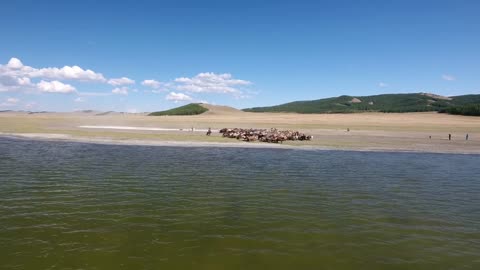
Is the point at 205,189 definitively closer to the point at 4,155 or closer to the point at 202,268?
the point at 202,268

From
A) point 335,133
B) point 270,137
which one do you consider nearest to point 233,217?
point 270,137

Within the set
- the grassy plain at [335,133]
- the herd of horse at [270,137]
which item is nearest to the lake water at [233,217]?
the grassy plain at [335,133]

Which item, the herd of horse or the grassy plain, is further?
the herd of horse

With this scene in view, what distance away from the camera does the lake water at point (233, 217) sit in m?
9.79

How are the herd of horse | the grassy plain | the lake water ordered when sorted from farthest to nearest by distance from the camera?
the herd of horse → the grassy plain → the lake water

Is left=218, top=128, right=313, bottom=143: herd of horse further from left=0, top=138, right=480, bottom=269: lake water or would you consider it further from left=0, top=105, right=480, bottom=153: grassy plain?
left=0, top=138, right=480, bottom=269: lake water

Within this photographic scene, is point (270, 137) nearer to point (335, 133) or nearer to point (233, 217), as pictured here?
point (335, 133)

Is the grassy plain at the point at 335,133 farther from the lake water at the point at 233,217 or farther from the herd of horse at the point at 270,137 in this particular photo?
the lake water at the point at 233,217

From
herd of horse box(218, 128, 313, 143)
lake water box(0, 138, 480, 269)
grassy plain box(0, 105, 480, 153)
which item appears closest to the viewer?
lake water box(0, 138, 480, 269)

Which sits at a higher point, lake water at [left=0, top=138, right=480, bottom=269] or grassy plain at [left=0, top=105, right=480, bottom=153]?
grassy plain at [left=0, top=105, right=480, bottom=153]

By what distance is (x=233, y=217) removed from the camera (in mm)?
13406

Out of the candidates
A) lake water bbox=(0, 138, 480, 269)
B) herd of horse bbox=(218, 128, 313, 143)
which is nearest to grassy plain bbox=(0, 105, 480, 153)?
herd of horse bbox=(218, 128, 313, 143)

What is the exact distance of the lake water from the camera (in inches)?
385

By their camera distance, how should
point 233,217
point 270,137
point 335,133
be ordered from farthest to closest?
1. point 335,133
2. point 270,137
3. point 233,217
